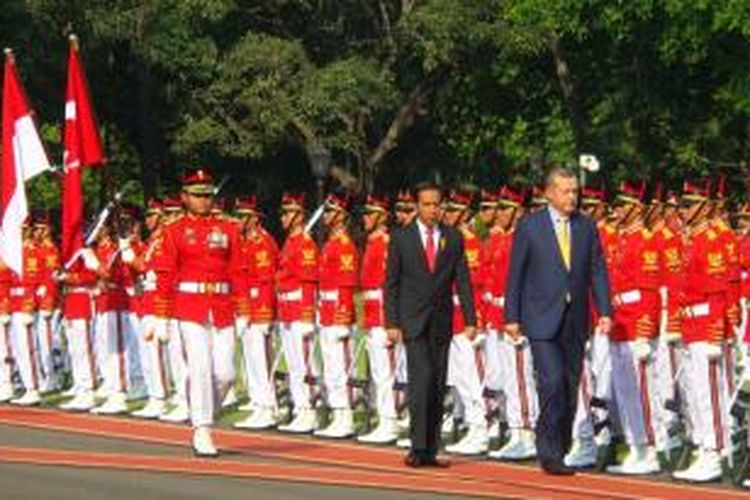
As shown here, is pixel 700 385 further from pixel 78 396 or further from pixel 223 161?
pixel 223 161

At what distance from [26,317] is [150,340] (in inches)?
129

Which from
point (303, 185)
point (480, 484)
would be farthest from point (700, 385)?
point (303, 185)

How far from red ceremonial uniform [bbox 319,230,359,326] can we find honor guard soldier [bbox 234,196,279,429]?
1.03 metres

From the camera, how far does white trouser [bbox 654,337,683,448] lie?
1642 cm

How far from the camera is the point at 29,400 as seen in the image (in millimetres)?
22641

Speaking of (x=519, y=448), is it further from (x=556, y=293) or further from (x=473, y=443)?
(x=556, y=293)

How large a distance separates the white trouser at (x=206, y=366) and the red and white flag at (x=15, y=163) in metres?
5.21

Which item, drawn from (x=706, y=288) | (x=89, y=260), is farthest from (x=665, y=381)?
(x=89, y=260)

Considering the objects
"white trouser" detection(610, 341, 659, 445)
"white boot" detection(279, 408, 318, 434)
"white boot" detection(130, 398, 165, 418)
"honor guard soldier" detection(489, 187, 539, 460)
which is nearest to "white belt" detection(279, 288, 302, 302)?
"white boot" detection(279, 408, 318, 434)

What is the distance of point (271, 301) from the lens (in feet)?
66.5

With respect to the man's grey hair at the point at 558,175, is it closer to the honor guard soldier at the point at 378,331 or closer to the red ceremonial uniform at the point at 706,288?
the red ceremonial uniform at the point at 706,288

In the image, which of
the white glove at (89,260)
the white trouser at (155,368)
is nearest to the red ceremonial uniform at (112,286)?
the white glove at (89,260)

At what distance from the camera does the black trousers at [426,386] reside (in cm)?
1587

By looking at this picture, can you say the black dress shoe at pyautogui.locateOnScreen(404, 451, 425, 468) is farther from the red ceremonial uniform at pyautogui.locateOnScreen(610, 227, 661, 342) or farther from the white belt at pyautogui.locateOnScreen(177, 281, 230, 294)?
the white belt at pyautogui.locateOnScreen(177, 281, 230, 294)
